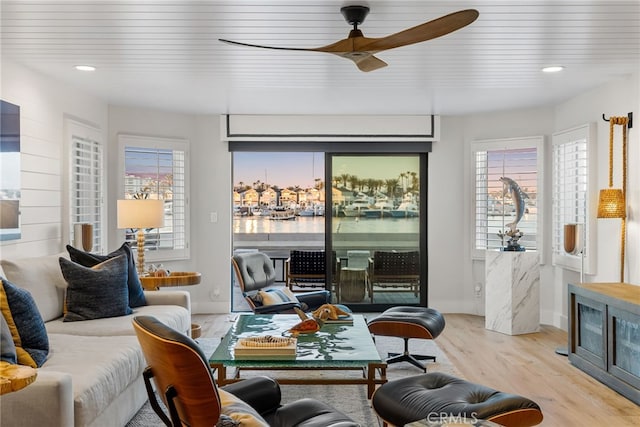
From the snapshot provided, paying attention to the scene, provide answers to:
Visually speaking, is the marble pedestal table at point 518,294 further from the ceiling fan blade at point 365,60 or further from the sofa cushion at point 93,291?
the sofa cushion at point 93,291

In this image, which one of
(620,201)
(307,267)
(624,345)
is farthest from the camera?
(307,267)

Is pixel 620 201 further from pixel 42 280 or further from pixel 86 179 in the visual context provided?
pixel 86 179

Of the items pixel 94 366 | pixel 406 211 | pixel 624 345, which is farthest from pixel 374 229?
pixel 94 366

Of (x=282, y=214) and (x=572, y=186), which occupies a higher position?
(x=572, y=186)

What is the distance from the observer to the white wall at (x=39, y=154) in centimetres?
448

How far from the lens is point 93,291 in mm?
4141

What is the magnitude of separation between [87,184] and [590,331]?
4.85 meters

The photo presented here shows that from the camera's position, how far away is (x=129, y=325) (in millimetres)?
3938

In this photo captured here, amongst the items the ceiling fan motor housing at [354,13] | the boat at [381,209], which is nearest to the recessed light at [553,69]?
the ceiling fan motor housing at [354,13]

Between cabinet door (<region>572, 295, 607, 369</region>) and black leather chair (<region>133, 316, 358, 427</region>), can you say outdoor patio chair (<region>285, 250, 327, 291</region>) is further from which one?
black leather chair (<region>133, 316, 358, 427</region>)

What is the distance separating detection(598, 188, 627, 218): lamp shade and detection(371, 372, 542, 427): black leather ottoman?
2666mm

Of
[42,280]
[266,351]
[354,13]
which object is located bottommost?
[266,351]

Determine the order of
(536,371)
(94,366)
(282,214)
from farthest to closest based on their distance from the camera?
(282,214) < (536,371) < (94,366)

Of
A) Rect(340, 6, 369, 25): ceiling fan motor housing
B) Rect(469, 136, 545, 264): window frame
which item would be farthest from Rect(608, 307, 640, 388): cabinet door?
Rect(340, 6, 369, 25): ceiling fan motor housing
